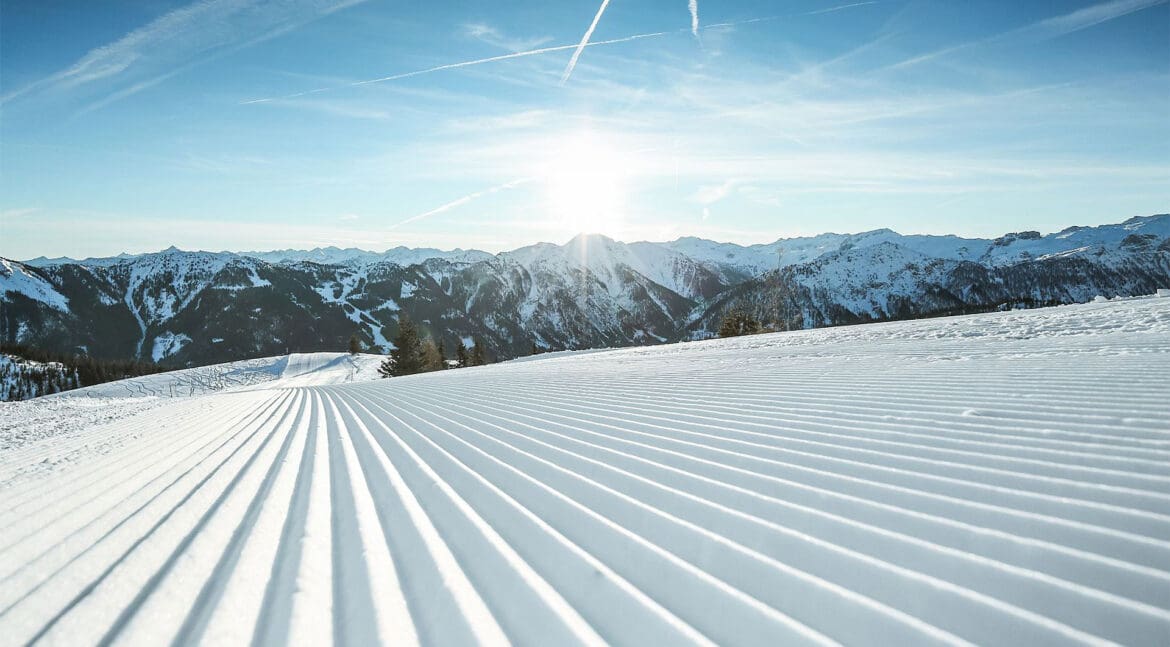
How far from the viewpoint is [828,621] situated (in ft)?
6.26

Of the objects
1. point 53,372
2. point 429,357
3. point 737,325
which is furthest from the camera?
point 53,372

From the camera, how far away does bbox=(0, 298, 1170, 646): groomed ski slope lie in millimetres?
1968

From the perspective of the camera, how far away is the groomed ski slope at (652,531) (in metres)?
1.97

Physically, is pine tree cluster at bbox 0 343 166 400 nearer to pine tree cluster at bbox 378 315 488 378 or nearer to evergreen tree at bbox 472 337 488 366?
evergreen tree at bbox 472 337 488 366

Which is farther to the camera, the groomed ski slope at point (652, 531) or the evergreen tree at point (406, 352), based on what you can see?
the evergreen tree at point (406, 352)

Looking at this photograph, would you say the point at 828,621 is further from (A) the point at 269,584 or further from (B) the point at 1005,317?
(B) the point at 1005,317

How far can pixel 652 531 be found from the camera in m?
2.86

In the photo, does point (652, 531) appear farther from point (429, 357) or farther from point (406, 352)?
point (429, 357)

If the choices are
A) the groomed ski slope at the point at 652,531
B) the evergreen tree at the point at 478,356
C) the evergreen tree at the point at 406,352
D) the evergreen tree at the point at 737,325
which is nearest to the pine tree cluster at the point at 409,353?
the evergreen tree at the point at 406,352

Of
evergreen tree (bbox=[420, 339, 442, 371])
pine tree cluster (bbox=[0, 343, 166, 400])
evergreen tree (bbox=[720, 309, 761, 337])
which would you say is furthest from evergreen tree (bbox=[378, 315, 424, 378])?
pine tree cluster (bbox=[0, 343, 166, 400])

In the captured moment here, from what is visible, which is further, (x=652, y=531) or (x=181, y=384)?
(x=181, y=384)

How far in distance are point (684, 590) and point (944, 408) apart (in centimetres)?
420

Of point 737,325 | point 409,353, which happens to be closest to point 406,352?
point 409,353

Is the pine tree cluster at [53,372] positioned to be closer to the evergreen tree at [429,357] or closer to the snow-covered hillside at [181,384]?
the snow-covered hillside at [181,384]
